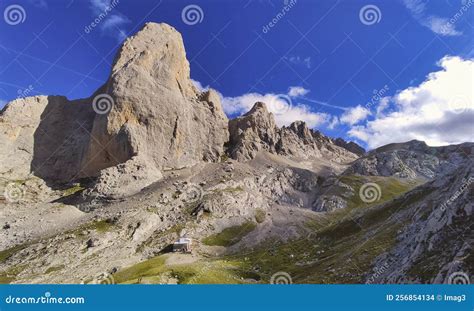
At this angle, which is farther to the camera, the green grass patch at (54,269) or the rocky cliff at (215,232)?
the green grass patch at (54,269)

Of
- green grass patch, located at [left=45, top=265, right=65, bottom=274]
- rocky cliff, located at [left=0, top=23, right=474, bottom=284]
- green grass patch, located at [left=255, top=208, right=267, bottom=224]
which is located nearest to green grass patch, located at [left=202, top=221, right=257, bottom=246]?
rocky cliff, located at [left=0, top=23, right=474, bottom=284]

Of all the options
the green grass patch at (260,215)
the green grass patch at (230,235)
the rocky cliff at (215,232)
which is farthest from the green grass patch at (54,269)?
the green grass patch at (260,215)

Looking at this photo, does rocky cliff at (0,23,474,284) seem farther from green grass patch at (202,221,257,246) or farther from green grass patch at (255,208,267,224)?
green grass patch at (255,208,267,224)

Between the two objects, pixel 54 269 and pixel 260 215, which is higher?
pixel 260 215

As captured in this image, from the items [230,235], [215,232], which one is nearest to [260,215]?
[230,235]

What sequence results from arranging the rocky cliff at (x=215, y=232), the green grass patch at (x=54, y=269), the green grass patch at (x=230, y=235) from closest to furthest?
the rocky cliff at (x=215, y=232)
the green grass patch at (x=54, y=269)
the green grass patch at (x=230, y=235)

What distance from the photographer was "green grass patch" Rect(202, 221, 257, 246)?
147 metres

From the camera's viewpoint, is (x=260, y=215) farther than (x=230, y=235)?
Yes

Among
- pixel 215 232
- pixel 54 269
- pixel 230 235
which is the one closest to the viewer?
pixel 54 269

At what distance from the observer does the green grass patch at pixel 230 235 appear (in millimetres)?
147000

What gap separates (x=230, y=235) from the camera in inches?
6058

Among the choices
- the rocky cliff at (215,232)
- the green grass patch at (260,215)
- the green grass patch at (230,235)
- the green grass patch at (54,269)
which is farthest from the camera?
the green grass patch at (260,215)

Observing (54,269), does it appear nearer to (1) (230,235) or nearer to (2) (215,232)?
(2) (215,232)

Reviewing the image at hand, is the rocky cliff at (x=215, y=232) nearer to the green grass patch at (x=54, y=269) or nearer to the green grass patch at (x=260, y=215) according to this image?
the green grass patch at (x=260, y=215)
